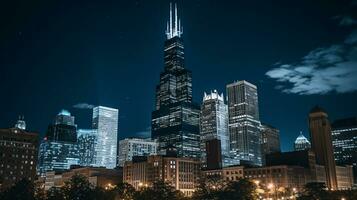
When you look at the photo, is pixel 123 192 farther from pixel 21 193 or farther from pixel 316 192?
pixel 316 192

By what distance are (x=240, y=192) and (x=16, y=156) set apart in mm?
109103

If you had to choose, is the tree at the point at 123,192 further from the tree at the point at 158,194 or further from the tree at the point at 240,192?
the tree at the point at 240,192

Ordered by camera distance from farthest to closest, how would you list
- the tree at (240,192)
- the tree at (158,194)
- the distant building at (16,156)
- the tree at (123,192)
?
the distant building at (16,156) < the tree at (123,192) < the tree at (158,194) < the tree at (240,192)

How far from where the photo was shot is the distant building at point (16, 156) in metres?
186

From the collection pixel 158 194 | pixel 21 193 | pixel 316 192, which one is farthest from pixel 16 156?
pixel 316 192

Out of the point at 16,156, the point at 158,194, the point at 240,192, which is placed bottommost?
the point at 158,194

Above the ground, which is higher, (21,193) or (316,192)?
(21,193)

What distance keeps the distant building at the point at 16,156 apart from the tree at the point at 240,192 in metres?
95.2

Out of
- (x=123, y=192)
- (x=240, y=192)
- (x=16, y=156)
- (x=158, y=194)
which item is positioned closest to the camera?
(x=240, y=192)

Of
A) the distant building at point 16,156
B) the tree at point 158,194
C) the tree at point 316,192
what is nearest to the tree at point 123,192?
the tree at point 158,194

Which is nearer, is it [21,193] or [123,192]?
[21,193]

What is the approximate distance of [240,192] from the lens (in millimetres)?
139125

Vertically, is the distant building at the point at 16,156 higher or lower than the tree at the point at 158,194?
higher

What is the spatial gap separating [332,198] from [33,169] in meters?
131
